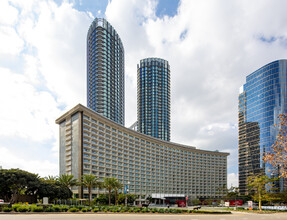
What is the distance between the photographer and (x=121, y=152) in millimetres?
128375

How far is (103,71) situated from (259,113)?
316 ft

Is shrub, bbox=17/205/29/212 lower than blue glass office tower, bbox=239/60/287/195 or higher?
lower

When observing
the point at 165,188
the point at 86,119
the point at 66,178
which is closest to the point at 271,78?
the point at 165,188

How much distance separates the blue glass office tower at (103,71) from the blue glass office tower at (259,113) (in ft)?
270

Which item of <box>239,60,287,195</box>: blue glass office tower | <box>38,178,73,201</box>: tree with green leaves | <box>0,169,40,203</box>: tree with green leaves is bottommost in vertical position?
<box>38,178,73,201</box>: tree with green leaves

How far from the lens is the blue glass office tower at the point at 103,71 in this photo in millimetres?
166500

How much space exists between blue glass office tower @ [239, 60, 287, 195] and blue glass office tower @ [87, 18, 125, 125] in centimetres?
8216

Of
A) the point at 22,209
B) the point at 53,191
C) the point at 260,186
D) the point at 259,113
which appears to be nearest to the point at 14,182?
the point at 53,191

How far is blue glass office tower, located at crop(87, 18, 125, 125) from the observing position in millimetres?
166500

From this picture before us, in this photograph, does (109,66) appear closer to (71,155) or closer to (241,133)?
(71,155)

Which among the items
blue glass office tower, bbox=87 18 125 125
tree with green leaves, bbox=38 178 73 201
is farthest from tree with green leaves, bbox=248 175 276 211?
blue glass office tower, bbox=87 18 125 125

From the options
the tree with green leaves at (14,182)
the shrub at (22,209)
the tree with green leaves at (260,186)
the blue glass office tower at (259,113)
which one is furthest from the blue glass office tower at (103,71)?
the shrub at (22,209)

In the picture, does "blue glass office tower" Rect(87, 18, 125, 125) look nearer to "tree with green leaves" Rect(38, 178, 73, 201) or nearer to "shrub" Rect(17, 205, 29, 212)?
"tree with green leaves" Rect(38, 178, 73, 201)

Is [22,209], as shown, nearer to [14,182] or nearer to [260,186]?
[14,182]
